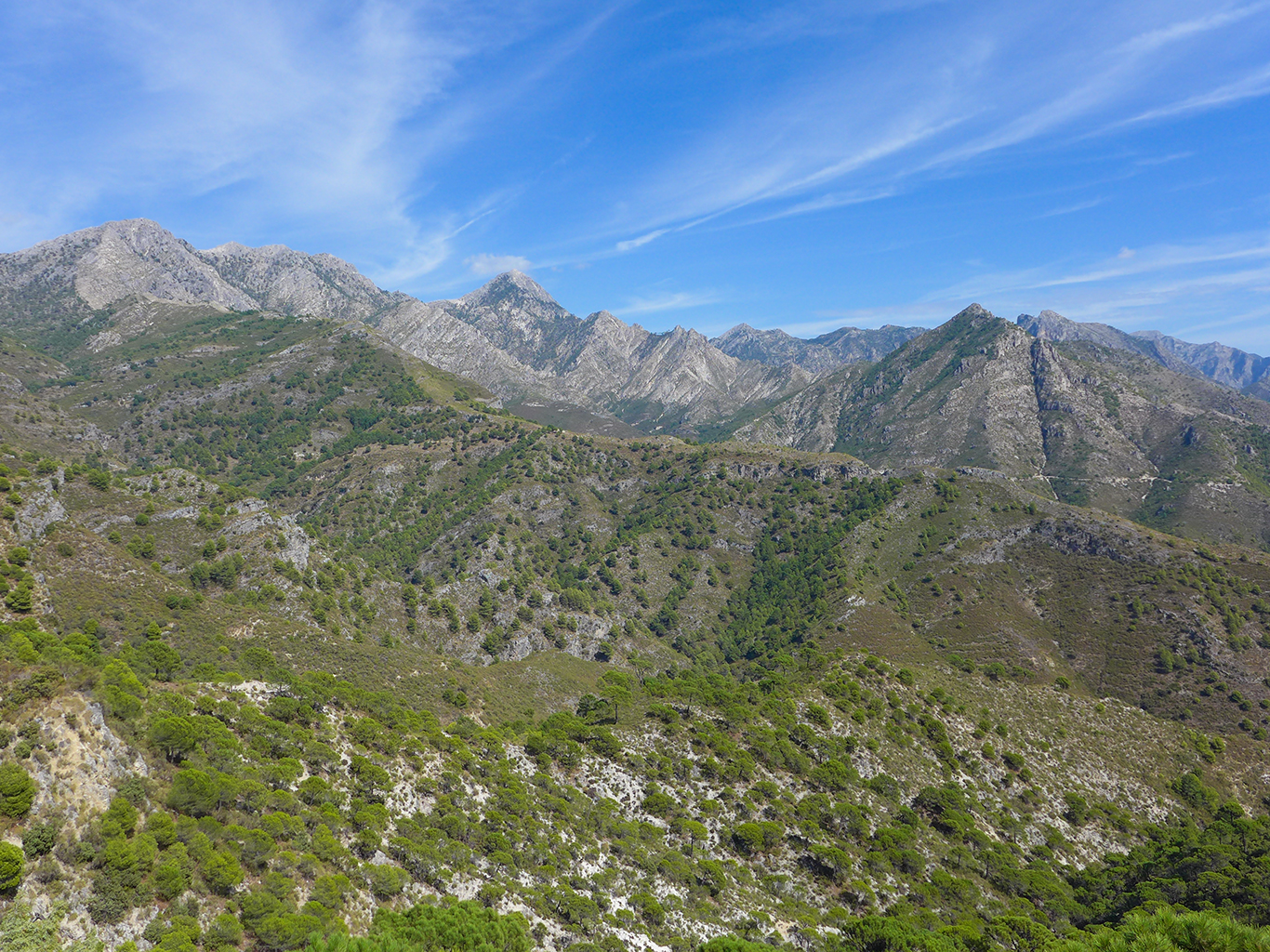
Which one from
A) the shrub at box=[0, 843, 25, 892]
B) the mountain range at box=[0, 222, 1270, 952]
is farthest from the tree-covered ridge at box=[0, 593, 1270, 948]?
Result: the shrub at box=[0, 843, 25, 892]

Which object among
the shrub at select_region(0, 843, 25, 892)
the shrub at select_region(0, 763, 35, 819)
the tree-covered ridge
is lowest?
the tree-covered ridge

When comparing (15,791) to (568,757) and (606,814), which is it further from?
(568,757)

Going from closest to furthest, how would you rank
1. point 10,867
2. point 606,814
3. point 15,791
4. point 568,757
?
1. point 10,867
2. point 15,791
3. point 606,814
4. point 568,757

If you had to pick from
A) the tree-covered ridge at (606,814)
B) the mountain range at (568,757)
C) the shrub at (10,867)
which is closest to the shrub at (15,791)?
the mountain range at (568,757)

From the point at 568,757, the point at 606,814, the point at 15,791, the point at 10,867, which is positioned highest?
the point at 15,791

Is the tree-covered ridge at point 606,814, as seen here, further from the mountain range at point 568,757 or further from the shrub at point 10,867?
the shrub at point 10,867

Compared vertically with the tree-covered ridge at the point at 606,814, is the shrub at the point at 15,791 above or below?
above

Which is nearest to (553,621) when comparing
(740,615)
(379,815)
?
(740,615)

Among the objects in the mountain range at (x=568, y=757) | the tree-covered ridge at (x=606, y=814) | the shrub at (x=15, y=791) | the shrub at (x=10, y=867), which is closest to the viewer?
the shrub at (x=10, y=867)

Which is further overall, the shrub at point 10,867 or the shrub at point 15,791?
the shrub at point 15,791

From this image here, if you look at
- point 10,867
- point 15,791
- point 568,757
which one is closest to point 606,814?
point 568,757

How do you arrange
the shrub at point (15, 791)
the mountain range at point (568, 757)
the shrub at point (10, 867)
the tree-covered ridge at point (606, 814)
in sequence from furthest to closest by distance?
the tree-covered ridge at point (606, 814) < the mountain range at point (568, 757) < the shrub at point (15, 791) < the shrub at point (10, 867)

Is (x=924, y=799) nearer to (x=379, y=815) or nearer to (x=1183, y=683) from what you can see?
(x=379, y=815)

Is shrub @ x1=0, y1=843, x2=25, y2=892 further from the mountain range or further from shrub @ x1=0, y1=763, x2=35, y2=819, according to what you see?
shrub @ x1=0, y1=763, x2=35, y2=819
